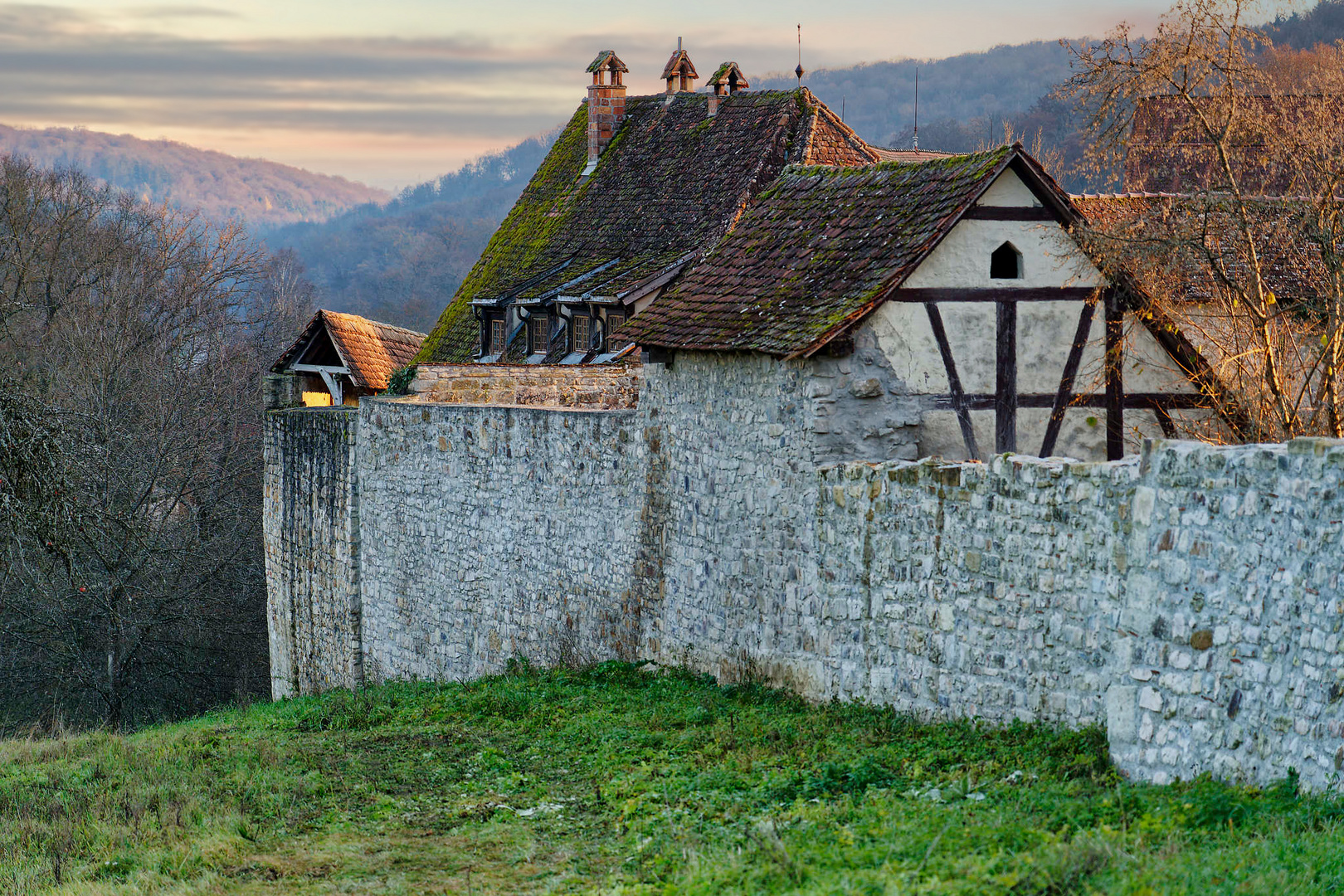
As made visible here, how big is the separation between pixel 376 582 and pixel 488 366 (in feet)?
11.8

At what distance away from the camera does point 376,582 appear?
19016mm

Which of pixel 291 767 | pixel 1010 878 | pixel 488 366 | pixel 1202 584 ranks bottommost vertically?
pixel 291 767

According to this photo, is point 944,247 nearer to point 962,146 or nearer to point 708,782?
point 708,782

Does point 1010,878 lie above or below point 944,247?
below

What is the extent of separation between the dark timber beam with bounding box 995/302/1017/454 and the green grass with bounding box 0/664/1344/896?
317 centimetres

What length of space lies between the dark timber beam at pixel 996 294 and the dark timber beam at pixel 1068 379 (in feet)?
0.49

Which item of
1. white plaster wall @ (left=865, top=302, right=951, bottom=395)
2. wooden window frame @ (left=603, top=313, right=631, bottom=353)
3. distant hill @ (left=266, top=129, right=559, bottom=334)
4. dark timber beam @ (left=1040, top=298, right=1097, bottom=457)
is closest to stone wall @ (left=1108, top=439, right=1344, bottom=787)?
white plaster wall @ (left=865, top=302, right=951, bottom=395)

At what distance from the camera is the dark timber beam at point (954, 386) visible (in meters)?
11.8

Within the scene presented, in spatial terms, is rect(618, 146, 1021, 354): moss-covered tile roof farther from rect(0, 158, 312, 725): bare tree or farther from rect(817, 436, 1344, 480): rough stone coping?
rect(0, 158, 312, 725): bare tree

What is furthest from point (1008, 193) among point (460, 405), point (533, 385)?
point (533, 385)

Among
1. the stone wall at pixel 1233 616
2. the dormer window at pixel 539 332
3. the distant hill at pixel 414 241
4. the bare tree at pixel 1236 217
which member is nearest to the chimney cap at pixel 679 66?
the dormer window at pixel 539 332

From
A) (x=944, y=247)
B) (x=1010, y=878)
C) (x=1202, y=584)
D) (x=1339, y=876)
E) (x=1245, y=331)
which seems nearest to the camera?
(x=1339, y=876)

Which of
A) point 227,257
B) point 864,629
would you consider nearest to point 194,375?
point 227,257

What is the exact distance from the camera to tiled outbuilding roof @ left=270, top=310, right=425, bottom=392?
2611cm
